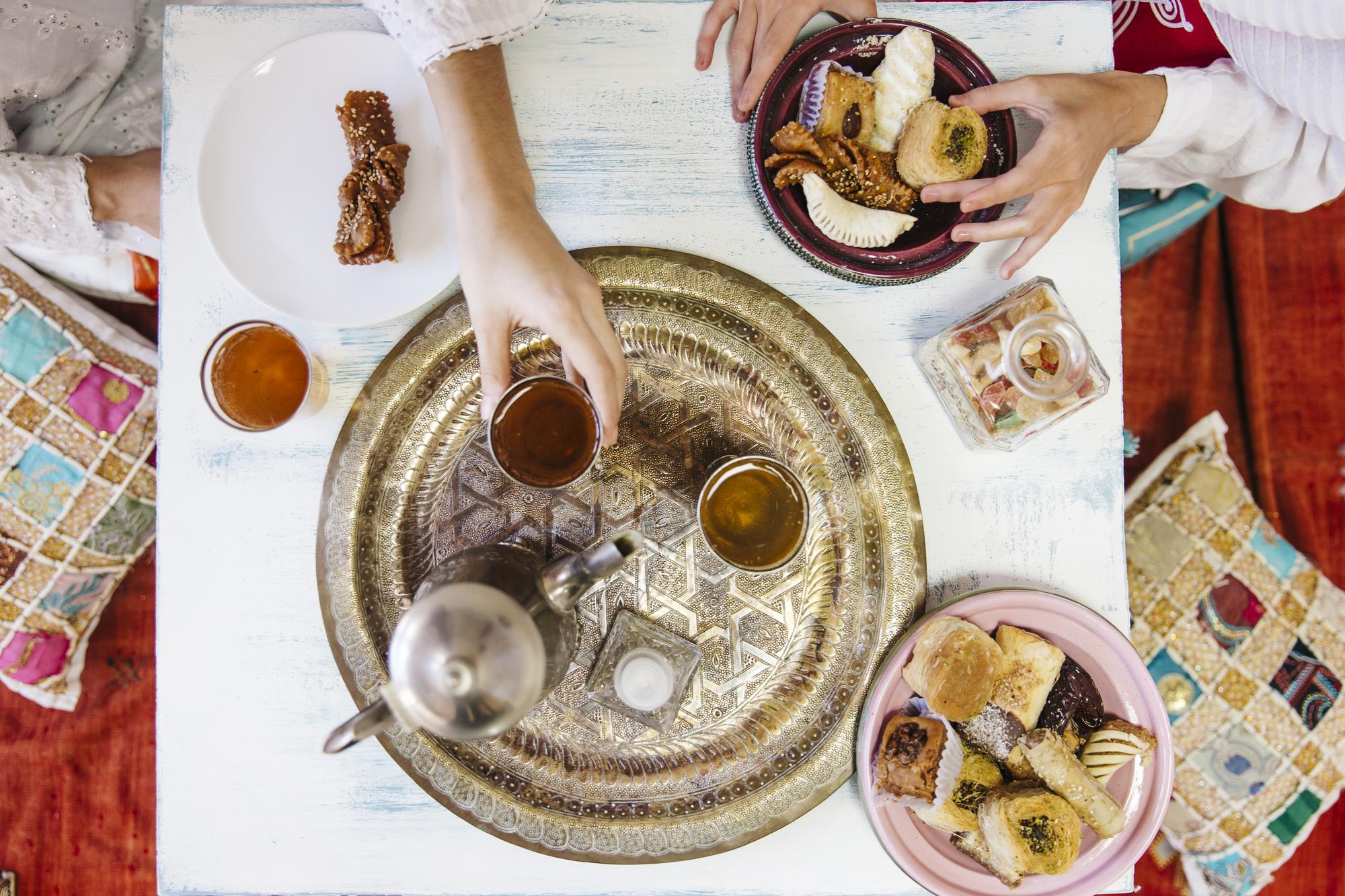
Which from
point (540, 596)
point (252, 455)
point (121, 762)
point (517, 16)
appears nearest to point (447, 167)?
point (517, 16)

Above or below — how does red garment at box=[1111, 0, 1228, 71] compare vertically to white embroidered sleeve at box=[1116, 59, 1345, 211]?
above

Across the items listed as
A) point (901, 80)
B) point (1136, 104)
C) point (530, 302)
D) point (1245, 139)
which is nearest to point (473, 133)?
point (530, 302)

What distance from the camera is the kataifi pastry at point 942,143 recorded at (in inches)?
Result: 36.5

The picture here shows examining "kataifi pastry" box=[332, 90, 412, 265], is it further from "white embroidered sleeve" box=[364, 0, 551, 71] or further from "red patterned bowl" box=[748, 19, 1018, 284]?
"red patterned bowl" box=[748, 19, 1018, 284]

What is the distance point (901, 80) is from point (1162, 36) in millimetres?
599

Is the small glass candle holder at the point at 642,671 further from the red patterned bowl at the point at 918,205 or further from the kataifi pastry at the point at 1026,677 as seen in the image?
the red patterned bowl at the point at 918,205

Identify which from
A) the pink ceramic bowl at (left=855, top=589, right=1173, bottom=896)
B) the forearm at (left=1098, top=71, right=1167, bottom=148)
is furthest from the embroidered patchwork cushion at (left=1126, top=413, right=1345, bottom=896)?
the forearm at (left=1098, top=71, right=1167, bottom=148)

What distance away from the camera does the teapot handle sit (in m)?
0.71

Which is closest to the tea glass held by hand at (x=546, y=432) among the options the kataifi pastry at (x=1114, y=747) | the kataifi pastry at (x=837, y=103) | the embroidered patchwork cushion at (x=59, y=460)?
the kataifi pastry at (x=837, y=103)

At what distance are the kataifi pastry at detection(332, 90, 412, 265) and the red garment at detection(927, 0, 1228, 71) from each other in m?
1.11

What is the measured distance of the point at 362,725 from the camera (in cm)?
71

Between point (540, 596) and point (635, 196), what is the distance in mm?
573

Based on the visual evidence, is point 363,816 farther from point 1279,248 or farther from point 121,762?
point 1279,248

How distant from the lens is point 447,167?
100 cm
